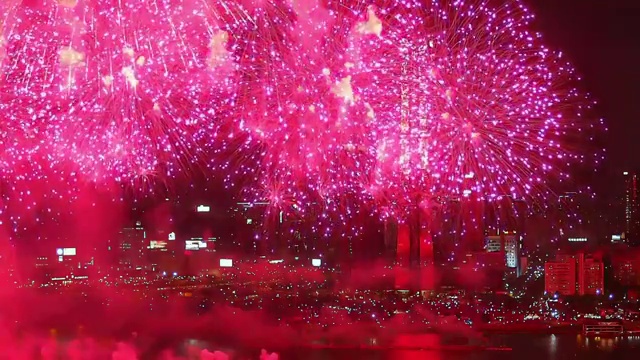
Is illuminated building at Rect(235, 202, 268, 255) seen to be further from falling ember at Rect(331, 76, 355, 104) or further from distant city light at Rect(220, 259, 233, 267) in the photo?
falling ember at Rect(331, 76, 355, 104)

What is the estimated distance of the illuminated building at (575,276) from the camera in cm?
2058

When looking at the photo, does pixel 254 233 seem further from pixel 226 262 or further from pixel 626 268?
pixel 626 268

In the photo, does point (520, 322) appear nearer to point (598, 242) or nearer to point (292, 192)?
point (292, 192)

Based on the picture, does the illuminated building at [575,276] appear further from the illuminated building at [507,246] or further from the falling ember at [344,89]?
the falling ember at [344,89]

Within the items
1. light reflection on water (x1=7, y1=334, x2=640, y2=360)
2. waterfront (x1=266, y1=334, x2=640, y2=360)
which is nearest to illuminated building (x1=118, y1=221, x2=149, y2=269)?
light reflection on water (x1=7, y1=334, x2=640, y2=360)

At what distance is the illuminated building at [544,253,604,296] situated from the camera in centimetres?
2058

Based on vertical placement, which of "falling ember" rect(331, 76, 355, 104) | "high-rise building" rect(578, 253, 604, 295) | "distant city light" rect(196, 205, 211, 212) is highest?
"falling ember" rect(331, 76, 355, 104)

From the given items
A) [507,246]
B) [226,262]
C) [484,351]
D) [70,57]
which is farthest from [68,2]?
[507,246]

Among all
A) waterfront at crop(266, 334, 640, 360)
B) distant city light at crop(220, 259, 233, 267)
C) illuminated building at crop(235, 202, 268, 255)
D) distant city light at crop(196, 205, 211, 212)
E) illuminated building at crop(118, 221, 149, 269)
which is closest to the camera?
waterfront at crop(266, 334, 640, 360)

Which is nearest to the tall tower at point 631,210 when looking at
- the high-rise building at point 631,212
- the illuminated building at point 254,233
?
the high-rise building at point 631,212

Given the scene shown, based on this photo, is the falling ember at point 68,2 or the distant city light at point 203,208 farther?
the distant city light at point 203,208

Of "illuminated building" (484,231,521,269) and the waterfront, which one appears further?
"illuminated building" (484,231,521,269)

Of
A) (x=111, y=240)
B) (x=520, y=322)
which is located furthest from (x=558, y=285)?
(x=111, y=240)

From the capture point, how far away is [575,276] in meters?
21.0
